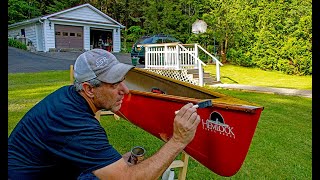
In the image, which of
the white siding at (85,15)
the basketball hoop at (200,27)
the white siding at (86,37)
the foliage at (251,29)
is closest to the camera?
the foliage at (251,29)

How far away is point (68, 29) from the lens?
2697 centimetres

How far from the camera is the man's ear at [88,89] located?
1793mm

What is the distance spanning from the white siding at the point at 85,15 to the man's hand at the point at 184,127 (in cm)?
2634

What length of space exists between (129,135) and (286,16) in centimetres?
1525

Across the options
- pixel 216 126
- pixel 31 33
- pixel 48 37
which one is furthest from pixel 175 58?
pixel 31 33

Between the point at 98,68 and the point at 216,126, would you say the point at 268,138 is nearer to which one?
the point at 216,126

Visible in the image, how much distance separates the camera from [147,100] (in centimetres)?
377

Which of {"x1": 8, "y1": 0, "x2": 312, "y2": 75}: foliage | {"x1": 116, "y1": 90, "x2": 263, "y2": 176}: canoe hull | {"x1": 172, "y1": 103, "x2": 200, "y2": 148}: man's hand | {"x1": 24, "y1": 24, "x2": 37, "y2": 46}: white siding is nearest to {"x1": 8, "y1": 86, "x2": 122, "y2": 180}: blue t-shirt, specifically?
{"x1": 172, "y1": 103, "x2": 200, "y2": 148}: man's hand

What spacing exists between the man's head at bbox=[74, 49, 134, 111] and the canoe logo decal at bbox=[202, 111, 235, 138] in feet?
3.59

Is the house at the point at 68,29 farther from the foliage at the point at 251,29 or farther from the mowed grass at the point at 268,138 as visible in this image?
the mowed grass at the point at 268,138

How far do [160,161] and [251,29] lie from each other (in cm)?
1837

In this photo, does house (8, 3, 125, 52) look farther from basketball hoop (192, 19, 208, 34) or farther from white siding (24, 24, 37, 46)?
basketball hoop (192, 19, 208, 34)

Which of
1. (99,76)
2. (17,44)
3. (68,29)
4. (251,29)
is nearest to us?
(99,76)

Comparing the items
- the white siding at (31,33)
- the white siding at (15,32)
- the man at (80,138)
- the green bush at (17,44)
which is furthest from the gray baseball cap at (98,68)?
the white siding at (15,32)
